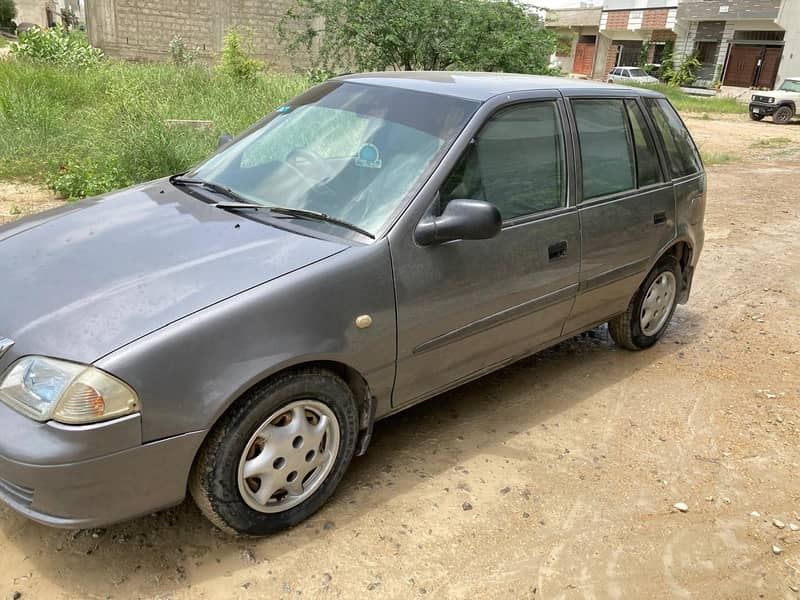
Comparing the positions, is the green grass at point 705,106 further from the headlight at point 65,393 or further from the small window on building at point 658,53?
the headlight at point 65,393

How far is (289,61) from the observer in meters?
25.8

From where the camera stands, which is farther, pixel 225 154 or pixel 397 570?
pixel 225 154

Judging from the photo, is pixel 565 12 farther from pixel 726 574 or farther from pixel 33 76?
pixel 726 574

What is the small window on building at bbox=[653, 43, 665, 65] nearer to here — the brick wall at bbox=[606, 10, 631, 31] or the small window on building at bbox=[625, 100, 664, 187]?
the brick wall at bbox=[606, 10, 631, 31]

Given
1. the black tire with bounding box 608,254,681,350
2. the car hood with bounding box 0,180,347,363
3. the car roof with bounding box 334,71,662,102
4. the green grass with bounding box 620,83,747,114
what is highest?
the car roof with bounding box 334,71,662,102

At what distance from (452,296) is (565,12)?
180ft

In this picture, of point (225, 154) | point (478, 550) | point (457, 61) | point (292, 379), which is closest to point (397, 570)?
point (478, 550)

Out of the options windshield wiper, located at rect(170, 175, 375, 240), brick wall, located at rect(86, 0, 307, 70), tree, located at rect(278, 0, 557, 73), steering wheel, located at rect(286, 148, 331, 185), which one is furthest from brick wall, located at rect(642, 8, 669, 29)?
windshield wiper, located at rect(170, 175, 375, 240)

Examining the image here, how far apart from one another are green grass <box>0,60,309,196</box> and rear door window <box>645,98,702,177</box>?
Answer: 5.25 metres

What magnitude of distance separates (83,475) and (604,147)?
323cm

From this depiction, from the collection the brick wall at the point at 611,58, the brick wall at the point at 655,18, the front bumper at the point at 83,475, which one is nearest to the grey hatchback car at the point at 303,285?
the front bumper at the point at 83,475

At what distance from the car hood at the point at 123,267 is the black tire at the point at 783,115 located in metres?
26.7

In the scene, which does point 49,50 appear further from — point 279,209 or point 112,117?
point 279,209

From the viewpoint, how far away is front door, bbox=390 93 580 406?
300 centimetres
